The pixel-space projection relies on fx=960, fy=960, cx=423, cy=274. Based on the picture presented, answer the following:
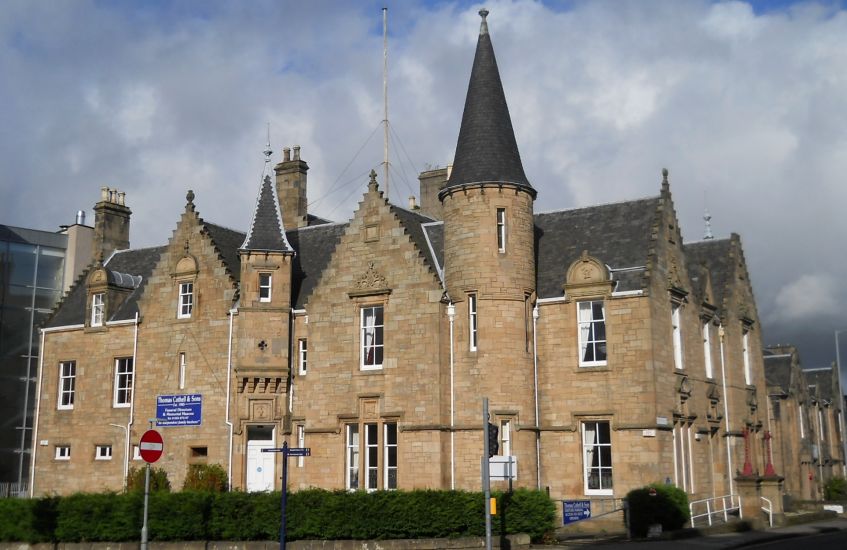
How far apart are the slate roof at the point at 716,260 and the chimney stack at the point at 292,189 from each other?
17.1 metres

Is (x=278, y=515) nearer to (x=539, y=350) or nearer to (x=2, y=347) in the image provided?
(x=539, y=350)

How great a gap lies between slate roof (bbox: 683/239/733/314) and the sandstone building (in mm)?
199

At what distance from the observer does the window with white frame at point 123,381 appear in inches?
1543

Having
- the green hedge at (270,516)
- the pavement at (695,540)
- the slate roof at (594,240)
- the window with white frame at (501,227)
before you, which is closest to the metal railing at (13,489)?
the green hedge at (270,516)

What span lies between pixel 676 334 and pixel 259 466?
16.0 meters

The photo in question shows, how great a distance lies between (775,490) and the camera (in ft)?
110

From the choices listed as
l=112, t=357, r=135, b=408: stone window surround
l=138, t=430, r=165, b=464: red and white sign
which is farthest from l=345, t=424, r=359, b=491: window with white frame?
l=138, t=430, r=165, b=464: red and white sign

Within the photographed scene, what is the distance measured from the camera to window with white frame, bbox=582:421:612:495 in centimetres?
3138

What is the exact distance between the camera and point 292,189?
144 ft

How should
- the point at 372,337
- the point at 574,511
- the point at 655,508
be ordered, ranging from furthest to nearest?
1. the point at 372,337
2. the point at 655,508
3. the point at 574,511

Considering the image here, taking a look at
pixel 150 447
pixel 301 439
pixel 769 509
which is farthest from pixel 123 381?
pixel 769 509

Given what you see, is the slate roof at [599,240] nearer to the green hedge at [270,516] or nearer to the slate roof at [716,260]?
the slate roof at [716,260]

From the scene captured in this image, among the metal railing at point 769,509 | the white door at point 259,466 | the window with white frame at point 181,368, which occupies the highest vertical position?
the window with white frame at point 181,368

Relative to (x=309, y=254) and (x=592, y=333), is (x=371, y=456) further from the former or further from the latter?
(x=309, y=254)
